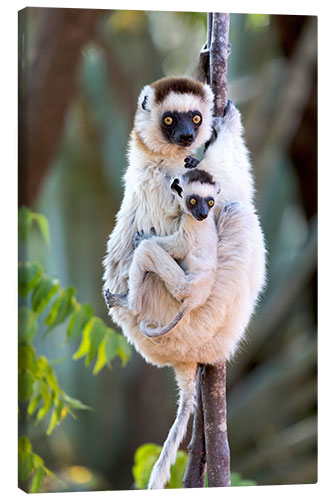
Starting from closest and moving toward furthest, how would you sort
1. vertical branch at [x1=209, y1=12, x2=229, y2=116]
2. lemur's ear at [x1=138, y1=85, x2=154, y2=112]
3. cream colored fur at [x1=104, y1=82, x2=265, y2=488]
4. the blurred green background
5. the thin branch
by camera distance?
cream colored fur at [x1=104, y1=82, x2=265, y2=488]
lemur's ear at [x1=138, y1=85, x2=154, y2=112]
vertical branch at [x1=209, y1=12, x2=229, y2=116]
the thin branch
the blurred green background

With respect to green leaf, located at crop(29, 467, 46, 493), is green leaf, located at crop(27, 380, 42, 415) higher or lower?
higher

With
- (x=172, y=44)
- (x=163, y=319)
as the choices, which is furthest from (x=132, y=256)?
(x=172, y=44)

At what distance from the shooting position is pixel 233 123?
4418mm

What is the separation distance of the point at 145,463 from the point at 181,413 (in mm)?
391

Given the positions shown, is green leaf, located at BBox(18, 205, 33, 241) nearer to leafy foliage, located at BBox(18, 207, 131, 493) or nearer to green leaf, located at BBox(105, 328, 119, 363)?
leafy foliage, located at BBox(18, 207, 131, 493)

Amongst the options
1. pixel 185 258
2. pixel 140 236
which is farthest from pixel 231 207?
pixel 140 236

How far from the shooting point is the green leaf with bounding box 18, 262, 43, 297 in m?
4.30

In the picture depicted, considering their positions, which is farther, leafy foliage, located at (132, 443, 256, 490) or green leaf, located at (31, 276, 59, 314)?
leafy foliage, located at (132, 443, 256, 490)

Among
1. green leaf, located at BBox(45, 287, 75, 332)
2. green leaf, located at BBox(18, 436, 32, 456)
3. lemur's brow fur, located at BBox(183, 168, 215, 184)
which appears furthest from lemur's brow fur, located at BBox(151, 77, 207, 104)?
green leaf, located at BBox(18, 436, 32, 456)

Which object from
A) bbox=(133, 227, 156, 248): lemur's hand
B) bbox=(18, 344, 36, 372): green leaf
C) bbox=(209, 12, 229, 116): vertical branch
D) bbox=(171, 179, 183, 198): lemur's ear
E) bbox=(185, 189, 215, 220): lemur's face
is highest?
bbox=(209, 12, 229, 116): vertical branch

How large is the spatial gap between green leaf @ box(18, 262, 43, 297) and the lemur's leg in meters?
0.49

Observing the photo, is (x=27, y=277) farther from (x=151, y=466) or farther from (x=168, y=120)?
(x=151, y=466)

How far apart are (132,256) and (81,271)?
190 cm

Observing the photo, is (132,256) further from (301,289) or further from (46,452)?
(301,289)
